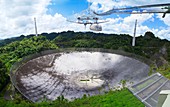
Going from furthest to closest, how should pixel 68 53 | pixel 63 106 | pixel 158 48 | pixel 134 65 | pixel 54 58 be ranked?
pixel 158 48 → pixel 68 53 → pixel 54 58 → pixel 134 65 → pixel 63 106

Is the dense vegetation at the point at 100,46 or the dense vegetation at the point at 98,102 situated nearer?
the dense vegetation at the point at 98,102

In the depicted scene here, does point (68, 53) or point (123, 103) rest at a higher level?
point (68, 53)

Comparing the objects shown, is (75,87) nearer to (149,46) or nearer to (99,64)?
(99,64)

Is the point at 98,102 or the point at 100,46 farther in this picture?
the point at 100,46

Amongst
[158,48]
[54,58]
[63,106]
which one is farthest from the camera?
[158,48]

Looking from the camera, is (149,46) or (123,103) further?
(149,46)

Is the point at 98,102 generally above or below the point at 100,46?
below

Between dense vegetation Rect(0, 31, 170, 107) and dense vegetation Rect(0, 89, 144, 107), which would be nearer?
dense vegetation Rect(0, 89, 144, 107)

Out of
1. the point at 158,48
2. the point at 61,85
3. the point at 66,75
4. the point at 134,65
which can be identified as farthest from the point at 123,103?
the point at 158,48
